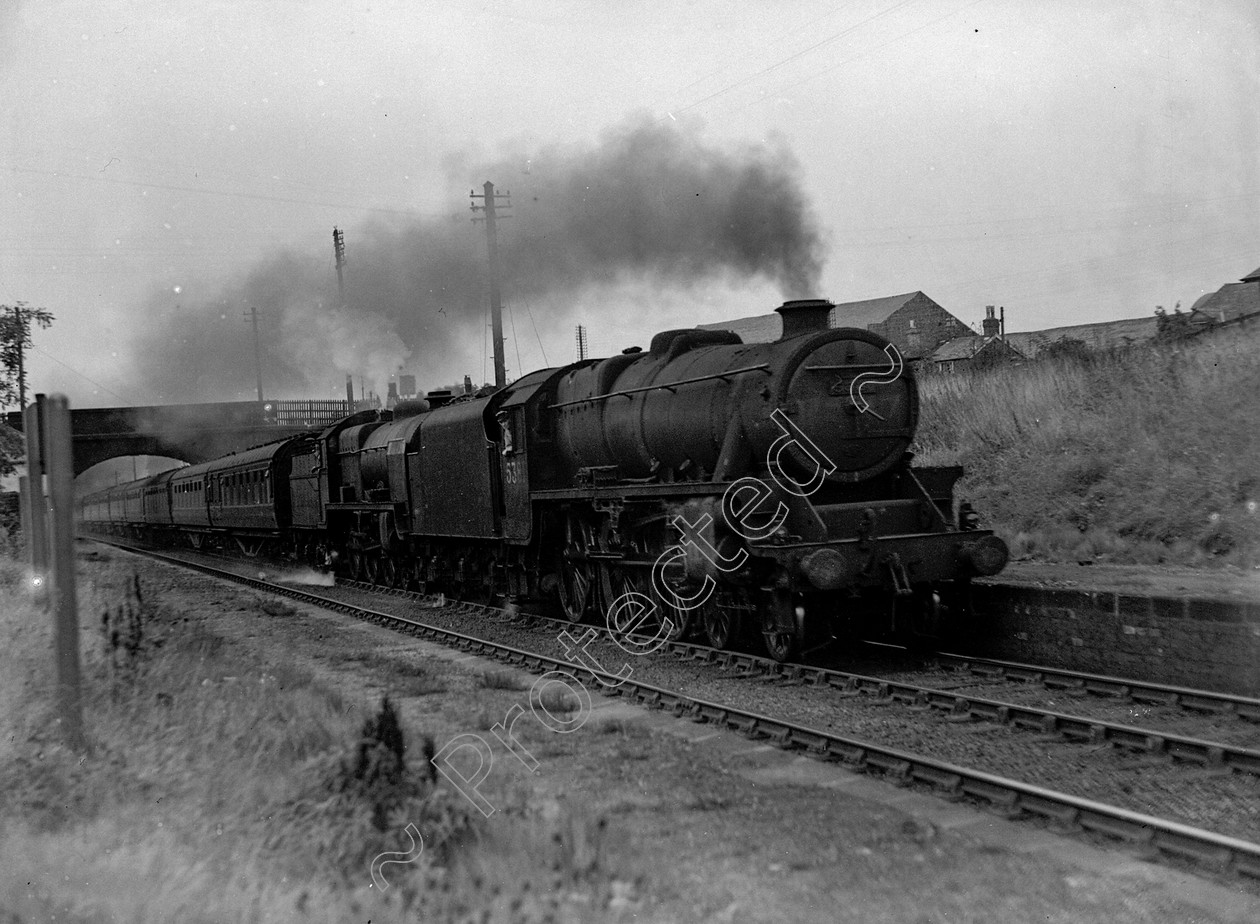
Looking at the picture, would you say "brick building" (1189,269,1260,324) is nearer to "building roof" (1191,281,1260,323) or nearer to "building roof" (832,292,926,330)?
"building roof" (1191,281,1260,323)

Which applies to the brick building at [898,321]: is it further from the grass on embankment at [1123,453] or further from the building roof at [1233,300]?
the grass on embankment at [1123,453]

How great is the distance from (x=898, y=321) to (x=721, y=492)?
48358 mm

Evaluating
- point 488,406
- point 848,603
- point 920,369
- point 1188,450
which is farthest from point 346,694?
point 920,369

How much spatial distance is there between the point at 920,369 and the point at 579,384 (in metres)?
14.2

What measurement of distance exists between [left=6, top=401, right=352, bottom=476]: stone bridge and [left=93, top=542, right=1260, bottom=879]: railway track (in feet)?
117

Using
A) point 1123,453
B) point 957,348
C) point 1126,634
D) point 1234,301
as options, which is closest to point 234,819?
point 1126,634

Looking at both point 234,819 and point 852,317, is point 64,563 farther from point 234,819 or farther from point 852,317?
point 852,317

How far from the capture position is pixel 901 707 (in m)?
7.79

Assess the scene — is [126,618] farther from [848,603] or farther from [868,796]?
[868,796]

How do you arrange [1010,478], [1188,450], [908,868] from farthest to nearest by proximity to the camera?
[1010,478] → [1188,450] → [908,868]

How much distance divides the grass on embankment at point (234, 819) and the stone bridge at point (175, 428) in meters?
36.8

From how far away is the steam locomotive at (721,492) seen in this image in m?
9.17

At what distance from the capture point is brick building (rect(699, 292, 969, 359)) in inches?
2108

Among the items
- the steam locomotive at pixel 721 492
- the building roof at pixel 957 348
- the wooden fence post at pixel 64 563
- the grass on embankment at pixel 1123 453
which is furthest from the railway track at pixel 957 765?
the building roof at pixel 957 348
